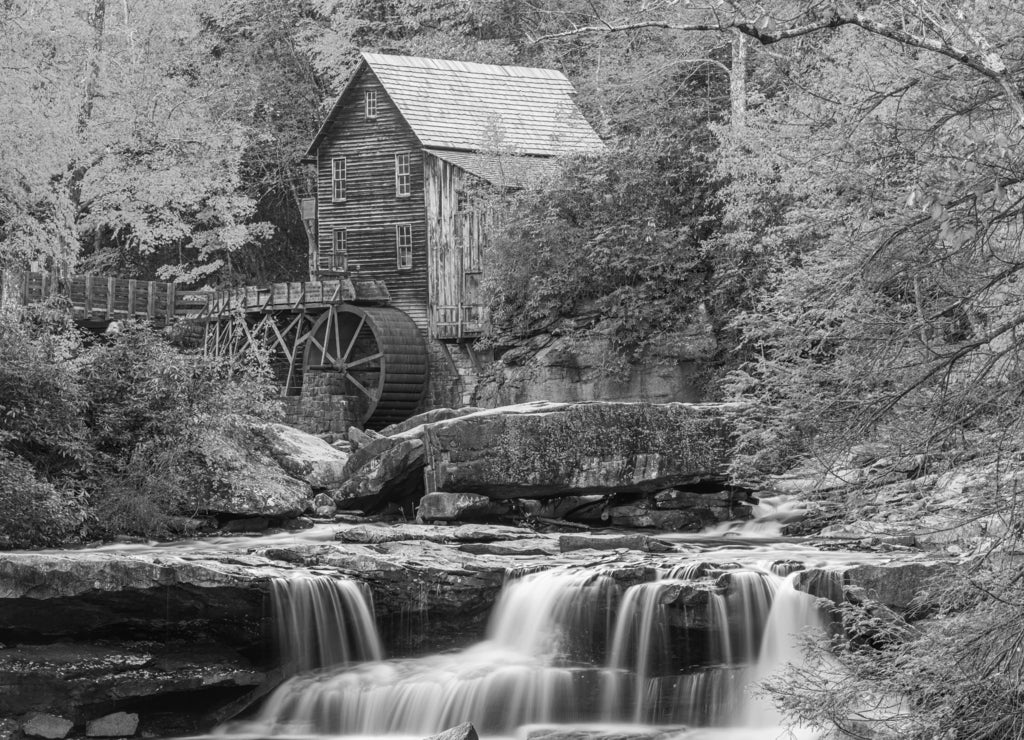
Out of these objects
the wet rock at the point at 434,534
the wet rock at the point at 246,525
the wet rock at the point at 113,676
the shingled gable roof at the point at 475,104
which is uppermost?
the shingled gable roof at the point at 475,104

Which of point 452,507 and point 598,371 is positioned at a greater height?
point 598,371

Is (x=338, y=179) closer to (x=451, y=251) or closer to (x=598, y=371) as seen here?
(x=451, y=251)

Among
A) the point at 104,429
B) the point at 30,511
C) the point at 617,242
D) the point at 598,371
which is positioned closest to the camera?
the point at 30,511

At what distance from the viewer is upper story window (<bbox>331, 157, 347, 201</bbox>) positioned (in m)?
32.0

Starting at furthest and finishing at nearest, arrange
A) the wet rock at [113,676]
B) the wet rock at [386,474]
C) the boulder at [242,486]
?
1. the wet rock at [386,474]
2. the boulder at [242,486]
3. the wet rock at [113,676]

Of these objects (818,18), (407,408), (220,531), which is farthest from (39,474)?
(407,408)

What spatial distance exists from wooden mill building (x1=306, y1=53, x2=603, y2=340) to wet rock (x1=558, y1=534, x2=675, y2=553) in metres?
15.6

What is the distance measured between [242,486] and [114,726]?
5721 mm

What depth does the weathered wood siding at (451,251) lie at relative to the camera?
96.0 ft

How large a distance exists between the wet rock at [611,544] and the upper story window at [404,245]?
18.4 m

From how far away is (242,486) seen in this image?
50.7ft

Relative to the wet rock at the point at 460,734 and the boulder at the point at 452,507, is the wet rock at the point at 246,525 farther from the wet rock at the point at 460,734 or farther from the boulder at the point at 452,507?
the wet rock at the point at 460,734

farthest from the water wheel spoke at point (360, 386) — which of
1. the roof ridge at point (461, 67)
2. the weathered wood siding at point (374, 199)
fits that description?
the roof ridge at point (461, 67)

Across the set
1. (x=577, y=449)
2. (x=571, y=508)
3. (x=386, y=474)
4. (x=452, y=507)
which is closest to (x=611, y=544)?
(x=577, y=449)
